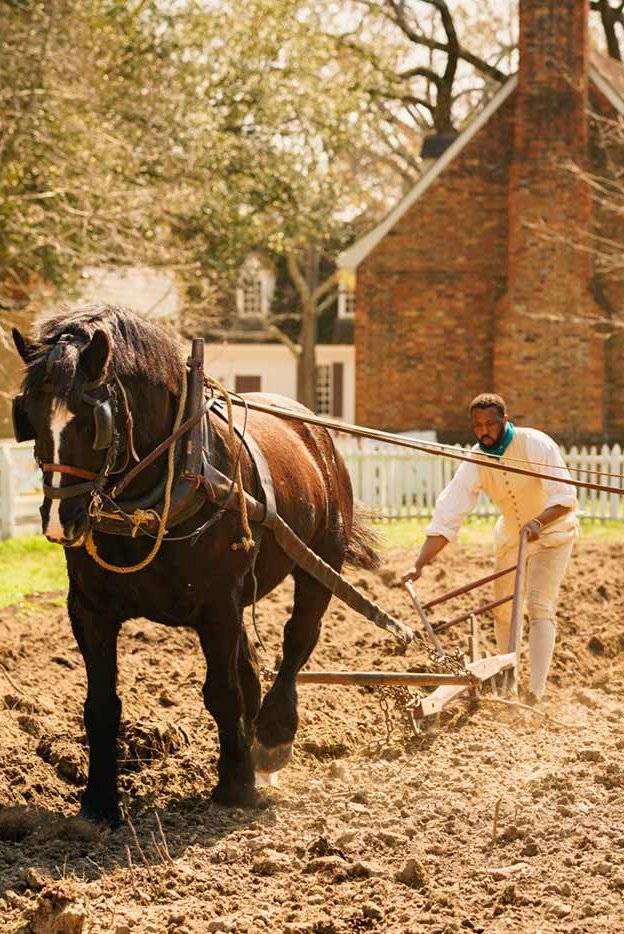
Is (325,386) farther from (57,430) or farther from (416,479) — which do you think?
(57,430)

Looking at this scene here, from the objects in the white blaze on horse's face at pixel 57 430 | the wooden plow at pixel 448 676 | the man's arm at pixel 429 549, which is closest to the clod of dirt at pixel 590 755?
the wooden plow at pixel 448 676

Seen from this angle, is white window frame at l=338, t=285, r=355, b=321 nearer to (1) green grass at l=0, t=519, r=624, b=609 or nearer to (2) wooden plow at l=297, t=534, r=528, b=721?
(1) green grass at l=0, t=519, r=624, b=609

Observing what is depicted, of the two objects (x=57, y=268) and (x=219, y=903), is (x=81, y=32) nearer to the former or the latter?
(x=57, y=268)

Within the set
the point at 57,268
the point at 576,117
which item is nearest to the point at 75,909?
the point at 57,268

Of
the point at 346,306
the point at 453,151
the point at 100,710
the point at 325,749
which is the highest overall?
the point at 453,151

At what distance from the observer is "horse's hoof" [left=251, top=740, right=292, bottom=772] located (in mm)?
6438

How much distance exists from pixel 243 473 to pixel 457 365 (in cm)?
1760

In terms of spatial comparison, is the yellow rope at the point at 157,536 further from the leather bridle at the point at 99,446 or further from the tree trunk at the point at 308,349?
the tree trunk at the point at 308,349

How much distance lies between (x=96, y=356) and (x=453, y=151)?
19.0 m

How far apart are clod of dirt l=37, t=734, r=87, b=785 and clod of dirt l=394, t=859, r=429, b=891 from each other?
78.4 inches

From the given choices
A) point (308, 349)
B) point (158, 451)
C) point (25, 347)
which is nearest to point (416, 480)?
point (158, 451)

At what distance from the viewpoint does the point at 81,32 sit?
67.7ft

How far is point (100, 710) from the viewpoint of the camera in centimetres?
569

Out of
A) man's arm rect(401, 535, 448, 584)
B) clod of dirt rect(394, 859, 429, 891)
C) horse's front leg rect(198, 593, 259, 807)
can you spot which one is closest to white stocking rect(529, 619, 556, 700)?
man's arm rect(401, 535, 448, 584)
